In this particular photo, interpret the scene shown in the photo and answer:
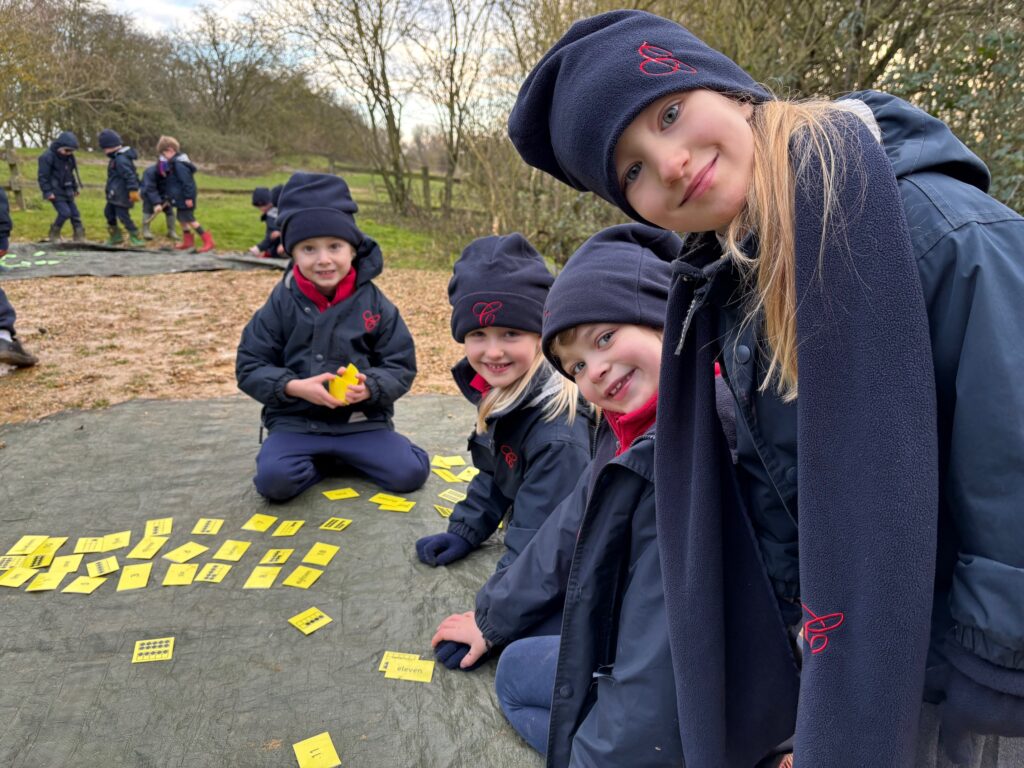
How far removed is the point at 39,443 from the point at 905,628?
4.13 metres

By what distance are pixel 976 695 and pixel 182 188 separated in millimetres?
13242

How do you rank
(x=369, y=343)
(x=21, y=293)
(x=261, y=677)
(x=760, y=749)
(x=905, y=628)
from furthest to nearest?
(x=21, y=293) < (x=369, y=343) < (x=261, y=677) < (x=760, y=749) < (x=905, y=628)

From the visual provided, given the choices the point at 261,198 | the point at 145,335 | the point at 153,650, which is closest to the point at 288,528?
the point at 153,650

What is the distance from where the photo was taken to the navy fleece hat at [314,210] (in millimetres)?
3254

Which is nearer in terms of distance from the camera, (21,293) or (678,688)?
(678,688)

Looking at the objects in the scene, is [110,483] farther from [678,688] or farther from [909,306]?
[909,306]

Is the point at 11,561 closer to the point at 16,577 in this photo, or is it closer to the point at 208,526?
the point at 16,577

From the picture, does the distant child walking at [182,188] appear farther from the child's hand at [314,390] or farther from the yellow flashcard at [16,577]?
the yellow flashcard at [16,577]

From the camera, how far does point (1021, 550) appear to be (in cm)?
85

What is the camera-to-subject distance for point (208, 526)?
2.99 m

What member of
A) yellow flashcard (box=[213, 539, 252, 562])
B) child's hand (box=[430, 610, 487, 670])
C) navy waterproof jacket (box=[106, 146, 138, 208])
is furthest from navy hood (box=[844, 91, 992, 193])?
navy waterproof jacket (box=[106, 146, 138, 208])

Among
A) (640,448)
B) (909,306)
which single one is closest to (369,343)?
(640,448)

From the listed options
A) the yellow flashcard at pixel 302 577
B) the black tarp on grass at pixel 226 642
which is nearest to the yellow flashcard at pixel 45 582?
the black tarp on grass at pixel 226 642

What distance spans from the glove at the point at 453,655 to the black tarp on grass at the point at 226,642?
0.10 feet
